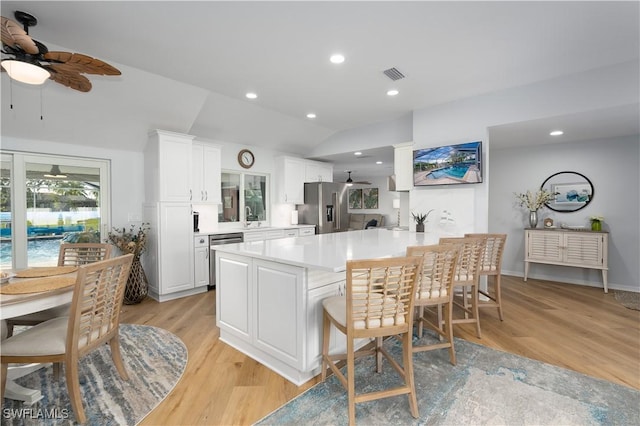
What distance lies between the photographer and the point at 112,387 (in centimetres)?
210

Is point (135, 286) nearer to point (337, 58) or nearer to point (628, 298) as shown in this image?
point (337, 58)

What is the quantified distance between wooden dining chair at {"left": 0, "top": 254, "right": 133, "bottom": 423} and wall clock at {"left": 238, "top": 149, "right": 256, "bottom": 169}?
12.3 feet

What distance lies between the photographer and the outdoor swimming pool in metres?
3.45

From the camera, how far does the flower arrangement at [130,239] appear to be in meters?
3.91

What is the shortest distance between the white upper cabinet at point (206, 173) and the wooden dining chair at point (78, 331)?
105 inches

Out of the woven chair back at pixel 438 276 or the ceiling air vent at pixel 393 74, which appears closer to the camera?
the woven chair back at pixel 438 276

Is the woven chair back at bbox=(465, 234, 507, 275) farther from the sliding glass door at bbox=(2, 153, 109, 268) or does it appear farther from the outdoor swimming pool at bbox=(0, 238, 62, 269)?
the outdoor swimming pool at bbox=(0, 238, 62, 269)

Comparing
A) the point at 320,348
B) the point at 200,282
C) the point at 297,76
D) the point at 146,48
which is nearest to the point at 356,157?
the point at 297,76

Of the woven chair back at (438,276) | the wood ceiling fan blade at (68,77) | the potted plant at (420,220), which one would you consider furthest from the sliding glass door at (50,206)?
the potted plant at (420,220)

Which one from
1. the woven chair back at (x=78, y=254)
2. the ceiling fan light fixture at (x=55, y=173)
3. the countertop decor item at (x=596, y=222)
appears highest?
the ceiling fan light fixture at (x=55, y=173)

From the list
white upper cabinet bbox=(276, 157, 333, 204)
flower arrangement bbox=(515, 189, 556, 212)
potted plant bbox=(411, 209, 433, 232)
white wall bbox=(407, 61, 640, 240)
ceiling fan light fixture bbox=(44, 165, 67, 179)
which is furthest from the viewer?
white upper cabinet bbox=(276, 157, 333, 204)

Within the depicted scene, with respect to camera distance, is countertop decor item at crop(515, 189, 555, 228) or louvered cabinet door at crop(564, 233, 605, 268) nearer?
louvered cabinet door at crop(564, 233, 605, 268)

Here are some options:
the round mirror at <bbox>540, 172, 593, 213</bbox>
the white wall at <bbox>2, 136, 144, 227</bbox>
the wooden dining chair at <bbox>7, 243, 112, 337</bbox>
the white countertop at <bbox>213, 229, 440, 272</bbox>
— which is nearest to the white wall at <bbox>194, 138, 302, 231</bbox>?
the white wall at <bbox>2, 136, 144, 227</bbox>

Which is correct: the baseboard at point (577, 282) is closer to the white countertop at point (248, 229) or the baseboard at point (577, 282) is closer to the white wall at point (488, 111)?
the white wall at point (488, 111)
